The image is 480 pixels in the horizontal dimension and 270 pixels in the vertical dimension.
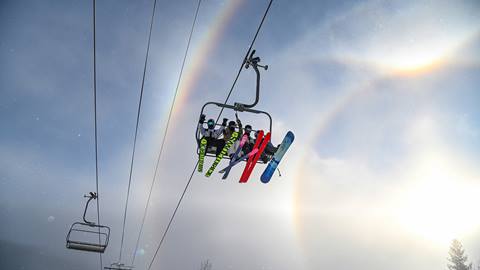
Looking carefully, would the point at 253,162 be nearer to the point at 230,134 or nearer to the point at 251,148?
the point at 251,148

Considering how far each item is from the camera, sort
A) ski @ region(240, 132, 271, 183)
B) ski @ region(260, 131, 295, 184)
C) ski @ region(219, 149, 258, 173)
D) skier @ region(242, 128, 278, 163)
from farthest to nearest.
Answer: skier @ region(242, 128, 278, 163) < ski @ region(260, 131, 295, 184) < ski @ region(219, 149, 258, 173) < ski @ region(240, 132, 271, 183)

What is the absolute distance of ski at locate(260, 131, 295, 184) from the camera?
947cm

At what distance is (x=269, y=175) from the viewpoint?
9836mm

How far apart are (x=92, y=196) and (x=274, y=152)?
41.4 feet

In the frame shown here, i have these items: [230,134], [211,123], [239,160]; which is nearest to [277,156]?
[239,160]

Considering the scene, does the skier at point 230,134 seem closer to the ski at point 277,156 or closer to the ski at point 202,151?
the ski at point 202,151

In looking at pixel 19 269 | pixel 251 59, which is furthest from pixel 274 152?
pixel 19 269

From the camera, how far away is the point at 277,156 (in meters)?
9.59

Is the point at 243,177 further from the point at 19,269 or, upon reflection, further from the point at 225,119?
the point at 19,269

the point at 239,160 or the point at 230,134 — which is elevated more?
the point at 230,134

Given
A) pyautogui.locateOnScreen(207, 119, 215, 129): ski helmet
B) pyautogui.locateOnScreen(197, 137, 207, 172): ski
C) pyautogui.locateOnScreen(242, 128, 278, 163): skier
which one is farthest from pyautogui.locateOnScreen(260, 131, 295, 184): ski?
pyautogui.locateOnScreen(207, 119, 215, 129): ski helmet

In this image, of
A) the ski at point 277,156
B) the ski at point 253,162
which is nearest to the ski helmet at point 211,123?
the ski at point 253,162

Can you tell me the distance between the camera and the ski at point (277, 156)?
9469 mm

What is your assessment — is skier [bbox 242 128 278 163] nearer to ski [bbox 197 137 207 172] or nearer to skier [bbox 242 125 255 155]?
skier [bbox 242 125 255 155]
